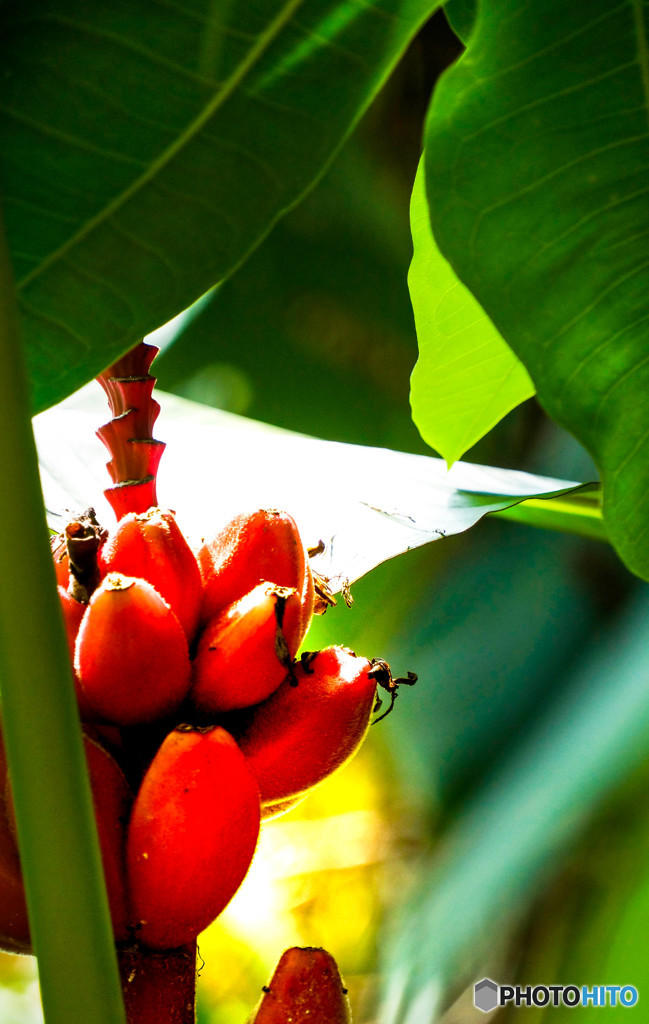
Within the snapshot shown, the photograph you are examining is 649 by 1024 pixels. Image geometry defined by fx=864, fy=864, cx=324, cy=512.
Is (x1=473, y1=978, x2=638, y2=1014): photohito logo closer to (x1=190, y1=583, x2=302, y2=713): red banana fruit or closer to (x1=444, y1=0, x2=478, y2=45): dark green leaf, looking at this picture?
(x1=190, y1=583, x2=302, y2=713): red banana fruit

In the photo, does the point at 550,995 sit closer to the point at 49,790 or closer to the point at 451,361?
the point at 451,361

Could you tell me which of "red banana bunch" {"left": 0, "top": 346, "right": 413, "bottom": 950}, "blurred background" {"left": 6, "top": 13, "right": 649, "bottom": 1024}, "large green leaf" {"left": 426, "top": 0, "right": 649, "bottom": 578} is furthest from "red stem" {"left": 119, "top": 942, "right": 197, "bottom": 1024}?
"blurred background" {"left": 6, "top": 13, "right": 649, "bottom": 1024}

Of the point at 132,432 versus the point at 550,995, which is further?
the point at 550,995

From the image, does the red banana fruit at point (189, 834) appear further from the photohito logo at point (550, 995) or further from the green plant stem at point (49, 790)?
the photohito logo at point (550, 995)

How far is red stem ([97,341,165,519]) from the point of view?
1.34 feet

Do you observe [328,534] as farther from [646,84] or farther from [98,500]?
[646,84]

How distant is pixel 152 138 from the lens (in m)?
0.32

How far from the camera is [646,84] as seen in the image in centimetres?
34

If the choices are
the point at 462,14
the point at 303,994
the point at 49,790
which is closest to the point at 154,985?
the point at 303,994

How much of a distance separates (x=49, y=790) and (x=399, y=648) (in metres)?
0.94

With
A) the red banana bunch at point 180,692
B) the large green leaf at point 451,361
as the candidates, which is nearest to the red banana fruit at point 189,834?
the red banana bunch at point 180,692

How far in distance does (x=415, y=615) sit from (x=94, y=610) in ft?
2.80

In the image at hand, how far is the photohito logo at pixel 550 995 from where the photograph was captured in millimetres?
787

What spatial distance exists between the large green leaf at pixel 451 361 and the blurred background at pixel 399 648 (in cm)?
17
